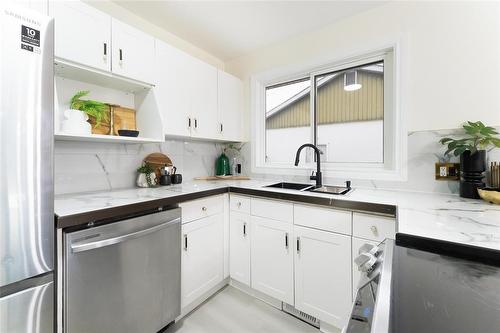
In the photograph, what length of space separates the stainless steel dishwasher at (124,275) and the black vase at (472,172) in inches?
73.6

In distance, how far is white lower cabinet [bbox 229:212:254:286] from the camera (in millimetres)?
1849

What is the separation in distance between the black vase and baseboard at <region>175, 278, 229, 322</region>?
194 centimetres

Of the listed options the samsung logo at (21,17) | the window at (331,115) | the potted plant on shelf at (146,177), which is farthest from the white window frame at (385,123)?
the samsung logo at (21,17)

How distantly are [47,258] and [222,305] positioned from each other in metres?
1.29

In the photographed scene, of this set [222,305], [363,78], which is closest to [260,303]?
[222,305]

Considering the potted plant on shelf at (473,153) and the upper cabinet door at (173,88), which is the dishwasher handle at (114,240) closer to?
the upper cabinet door at (173,88)

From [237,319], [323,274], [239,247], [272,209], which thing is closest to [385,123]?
[272,209]

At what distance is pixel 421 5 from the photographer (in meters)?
1.61

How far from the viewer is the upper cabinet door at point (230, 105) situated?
93.1 inches

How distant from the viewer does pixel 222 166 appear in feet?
8.59

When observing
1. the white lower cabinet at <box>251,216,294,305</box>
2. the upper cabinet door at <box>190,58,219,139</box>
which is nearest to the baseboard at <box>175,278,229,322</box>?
the white lower cabinet at <box>251,216,294,305</box>

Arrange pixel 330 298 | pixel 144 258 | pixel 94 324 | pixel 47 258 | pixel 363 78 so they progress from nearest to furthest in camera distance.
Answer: pixel 47 258 → pixel 94 324 → pixel 144 258 → pixel 330 298 → pixel 363 78

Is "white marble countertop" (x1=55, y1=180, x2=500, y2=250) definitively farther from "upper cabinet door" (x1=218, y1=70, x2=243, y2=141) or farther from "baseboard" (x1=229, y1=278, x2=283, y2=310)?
"upper cabinet door" (x1=218, y1=70, x2=243, y2=141)

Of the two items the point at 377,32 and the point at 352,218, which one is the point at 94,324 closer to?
the point at 352,218
